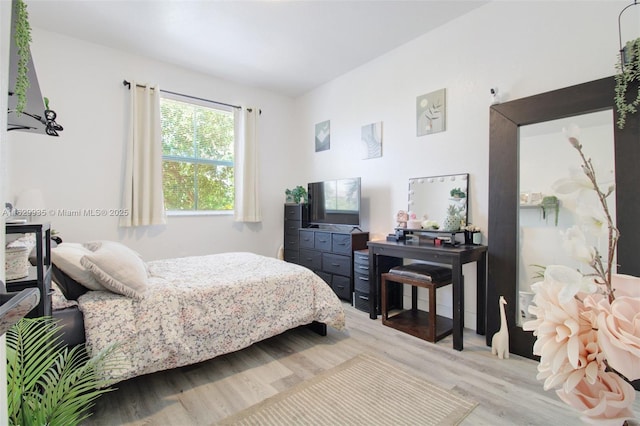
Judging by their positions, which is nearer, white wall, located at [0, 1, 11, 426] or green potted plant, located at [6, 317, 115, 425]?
white wall, located at [0, 1, 11, 426]

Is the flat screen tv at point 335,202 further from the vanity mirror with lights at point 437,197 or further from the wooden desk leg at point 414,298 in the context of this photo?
the wooden desk leg at point 414,298

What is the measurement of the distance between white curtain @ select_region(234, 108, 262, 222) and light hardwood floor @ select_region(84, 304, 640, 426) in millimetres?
2186

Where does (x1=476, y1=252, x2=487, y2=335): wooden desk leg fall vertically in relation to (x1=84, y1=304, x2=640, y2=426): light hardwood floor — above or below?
above

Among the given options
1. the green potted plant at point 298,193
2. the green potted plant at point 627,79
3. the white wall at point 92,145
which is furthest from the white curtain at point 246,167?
the green potted plant at point 627,79

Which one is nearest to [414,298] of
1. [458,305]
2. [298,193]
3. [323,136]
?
[458,305]

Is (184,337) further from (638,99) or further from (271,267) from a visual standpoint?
(638,99)

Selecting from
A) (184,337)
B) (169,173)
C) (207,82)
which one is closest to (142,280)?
(184,337)

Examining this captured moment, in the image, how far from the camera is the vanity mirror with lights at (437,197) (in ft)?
9.55

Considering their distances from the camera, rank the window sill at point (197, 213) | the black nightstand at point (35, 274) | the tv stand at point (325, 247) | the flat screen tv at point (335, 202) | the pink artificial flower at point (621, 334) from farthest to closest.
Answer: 1. the window sill at point (197, 213)
2. the flat screen tv at point (335, 202)
3. the tv stand at point (325, 247)
4. the black nightstand at point (35, 274)
5. the pink artificial flower at point (621, 334)

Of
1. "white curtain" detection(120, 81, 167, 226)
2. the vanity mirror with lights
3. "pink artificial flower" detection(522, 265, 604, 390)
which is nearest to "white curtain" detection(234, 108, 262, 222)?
"white curtain" detection(120, 81, 167, 226)

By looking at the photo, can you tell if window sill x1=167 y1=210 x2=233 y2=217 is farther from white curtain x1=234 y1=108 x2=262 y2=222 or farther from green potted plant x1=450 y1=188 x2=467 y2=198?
green potted plant x1=450 y1=188 x2=467 y2=198

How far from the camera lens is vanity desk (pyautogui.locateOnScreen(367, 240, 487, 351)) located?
95.3 inches

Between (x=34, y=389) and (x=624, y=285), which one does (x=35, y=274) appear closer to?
(x=34, y=389)

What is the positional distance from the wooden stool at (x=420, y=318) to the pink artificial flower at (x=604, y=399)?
2.12m
